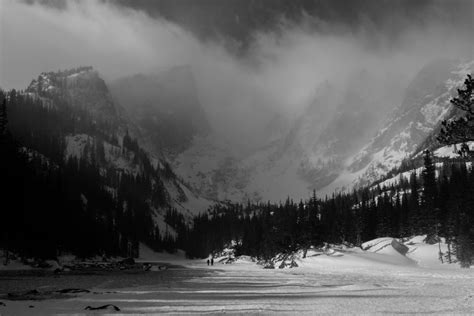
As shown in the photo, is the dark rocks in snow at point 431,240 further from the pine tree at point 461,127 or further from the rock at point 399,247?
the pine tree at point 461,127

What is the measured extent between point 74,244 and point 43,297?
10477 centimetres

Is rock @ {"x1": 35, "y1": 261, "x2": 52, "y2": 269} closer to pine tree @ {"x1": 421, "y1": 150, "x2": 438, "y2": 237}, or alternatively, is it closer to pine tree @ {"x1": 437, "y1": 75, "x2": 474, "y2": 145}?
pine tree @ {"x1": 437, "y1": 75, "x2": 474, "y2": 145}

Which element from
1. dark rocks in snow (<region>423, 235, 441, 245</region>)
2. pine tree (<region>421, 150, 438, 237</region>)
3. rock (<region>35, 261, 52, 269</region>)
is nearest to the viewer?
rock (<region>35, 261, 52, 269</region>)

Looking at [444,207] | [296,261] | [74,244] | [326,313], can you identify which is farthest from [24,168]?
[444,207]

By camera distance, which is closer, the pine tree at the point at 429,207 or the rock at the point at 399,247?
the rock at the point at 399,247

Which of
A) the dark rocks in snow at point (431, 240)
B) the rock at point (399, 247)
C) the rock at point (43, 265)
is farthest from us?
the dark rocks in snow at point (431, 240)

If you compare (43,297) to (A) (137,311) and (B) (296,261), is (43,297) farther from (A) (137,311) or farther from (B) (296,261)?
(B) (296,261)

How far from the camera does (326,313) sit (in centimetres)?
2316

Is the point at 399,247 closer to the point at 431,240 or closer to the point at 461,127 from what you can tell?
the point at 431,240

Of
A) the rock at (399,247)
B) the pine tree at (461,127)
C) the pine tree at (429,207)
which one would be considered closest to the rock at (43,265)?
the rock at (399,247)

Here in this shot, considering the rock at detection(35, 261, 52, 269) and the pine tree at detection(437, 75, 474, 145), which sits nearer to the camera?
the pine tree at detection(437, 75, 474, 145)

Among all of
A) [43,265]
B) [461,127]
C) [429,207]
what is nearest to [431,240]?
[429,207]

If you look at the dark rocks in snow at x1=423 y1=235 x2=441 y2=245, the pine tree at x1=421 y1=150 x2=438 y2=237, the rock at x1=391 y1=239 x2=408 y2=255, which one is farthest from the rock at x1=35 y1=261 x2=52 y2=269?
the pine tree at x1=421 y1=150 x2=438 y2=237

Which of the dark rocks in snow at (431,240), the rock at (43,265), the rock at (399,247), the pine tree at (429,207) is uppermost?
the pine tree at (429,207)
